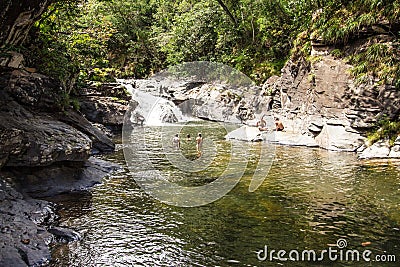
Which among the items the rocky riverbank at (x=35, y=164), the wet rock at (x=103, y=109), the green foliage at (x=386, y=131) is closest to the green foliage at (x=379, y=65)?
the green foliage at (x=386, y=131)

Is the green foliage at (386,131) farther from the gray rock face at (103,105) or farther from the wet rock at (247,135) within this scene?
the gray rock face at (103,105)

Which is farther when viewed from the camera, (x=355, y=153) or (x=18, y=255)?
(x=355, y=153)

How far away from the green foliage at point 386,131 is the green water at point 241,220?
111 inches

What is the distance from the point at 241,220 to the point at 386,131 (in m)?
10.3

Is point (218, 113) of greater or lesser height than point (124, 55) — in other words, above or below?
below

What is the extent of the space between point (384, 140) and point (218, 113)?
1647 centimetres

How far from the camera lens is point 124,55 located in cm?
4416

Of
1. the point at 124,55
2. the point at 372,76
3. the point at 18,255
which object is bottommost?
the point at 18,255

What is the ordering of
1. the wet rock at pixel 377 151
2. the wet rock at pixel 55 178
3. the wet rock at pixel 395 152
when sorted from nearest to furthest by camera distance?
the wet rock at pixel 55 178 < the wet rock at pixel 395 152 < the wet rock at pixel 377 151

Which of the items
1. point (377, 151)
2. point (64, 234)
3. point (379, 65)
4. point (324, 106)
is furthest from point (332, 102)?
point (64, 234)

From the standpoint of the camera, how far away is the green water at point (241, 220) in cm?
655

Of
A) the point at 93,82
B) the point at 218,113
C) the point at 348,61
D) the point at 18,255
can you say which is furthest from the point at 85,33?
the point at 18,255

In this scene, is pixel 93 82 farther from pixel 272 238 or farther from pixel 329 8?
pixel 272 238

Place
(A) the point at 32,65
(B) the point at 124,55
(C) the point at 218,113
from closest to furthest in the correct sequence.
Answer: (A) the point at 32,65 < (C) the point at 218,113 < (B) the point at 124,55
